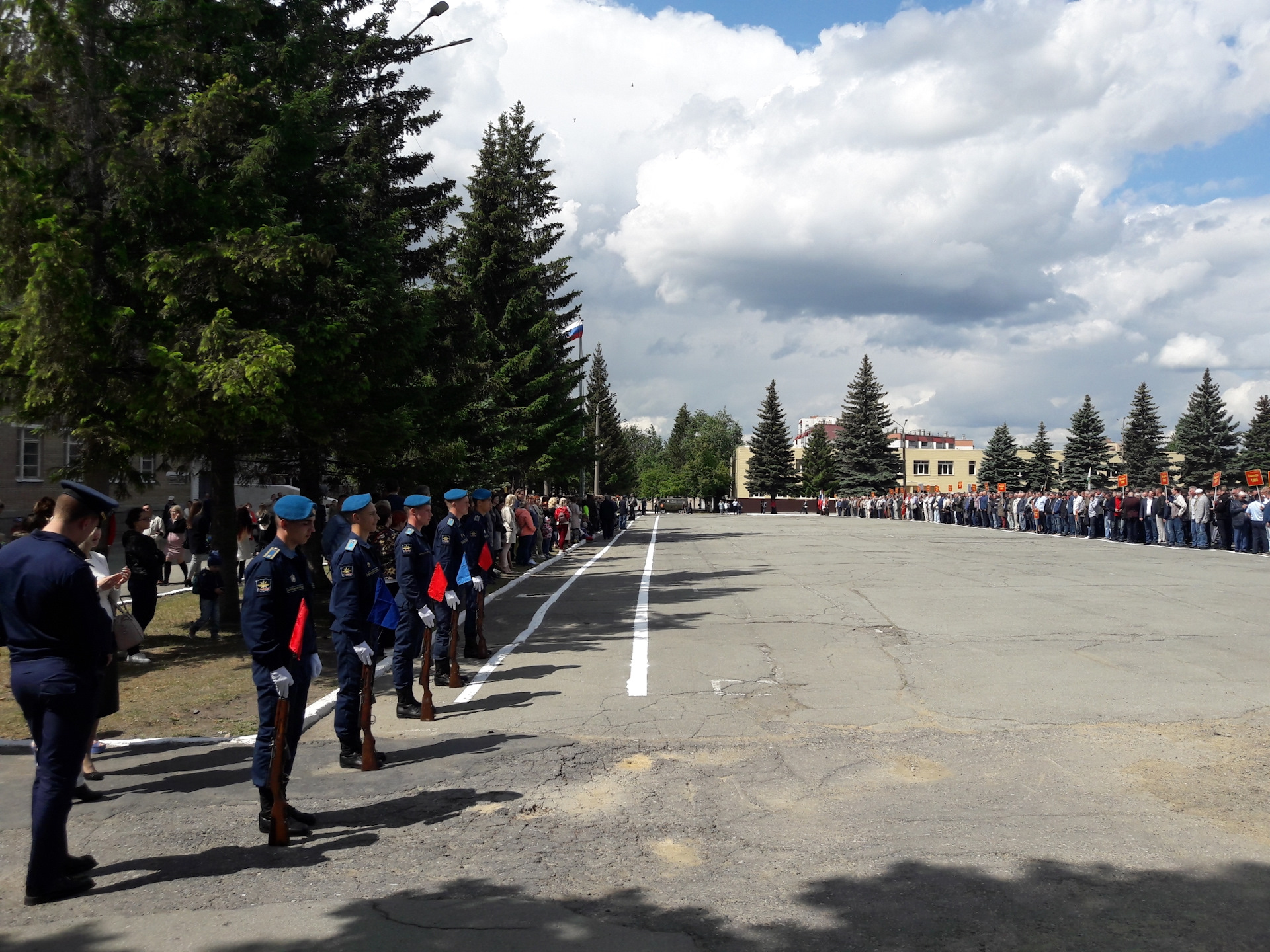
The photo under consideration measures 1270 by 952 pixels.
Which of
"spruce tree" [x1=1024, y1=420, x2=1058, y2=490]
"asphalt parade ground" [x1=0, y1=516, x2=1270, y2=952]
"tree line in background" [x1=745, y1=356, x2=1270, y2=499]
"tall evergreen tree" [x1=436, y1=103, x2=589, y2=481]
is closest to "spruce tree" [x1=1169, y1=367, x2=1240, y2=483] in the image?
"tree line in background" [x1=745, y1=356, x2=1270, y2=499]

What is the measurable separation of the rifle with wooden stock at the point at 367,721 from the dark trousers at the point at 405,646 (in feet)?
4.71

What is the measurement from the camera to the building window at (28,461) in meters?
30.3

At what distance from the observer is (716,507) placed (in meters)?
116

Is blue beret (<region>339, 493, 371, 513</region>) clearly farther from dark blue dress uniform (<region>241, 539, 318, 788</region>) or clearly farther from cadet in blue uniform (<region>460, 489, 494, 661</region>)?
cadet in blue uniform (<region>460, 489, 494, 661</region>)

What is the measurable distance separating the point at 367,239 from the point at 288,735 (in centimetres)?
934

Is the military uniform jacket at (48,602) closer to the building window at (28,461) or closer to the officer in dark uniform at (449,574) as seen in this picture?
the officer in dark uniform at (449,574)

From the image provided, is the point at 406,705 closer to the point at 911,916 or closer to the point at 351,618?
the point at 351,618

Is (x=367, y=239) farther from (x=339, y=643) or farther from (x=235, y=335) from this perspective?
(x=339, y=643)

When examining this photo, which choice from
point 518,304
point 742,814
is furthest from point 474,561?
point 518,304

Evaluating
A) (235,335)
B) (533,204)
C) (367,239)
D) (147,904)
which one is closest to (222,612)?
(235,335)

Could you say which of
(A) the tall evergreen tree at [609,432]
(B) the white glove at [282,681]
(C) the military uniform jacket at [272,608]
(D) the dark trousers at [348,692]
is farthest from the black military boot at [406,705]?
(A) the tall evergreen tree at [609,432]

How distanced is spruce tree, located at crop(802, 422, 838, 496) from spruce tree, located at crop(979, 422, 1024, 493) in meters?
15.8

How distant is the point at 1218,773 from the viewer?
609 cm

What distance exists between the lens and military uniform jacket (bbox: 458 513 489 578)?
1023 cm
